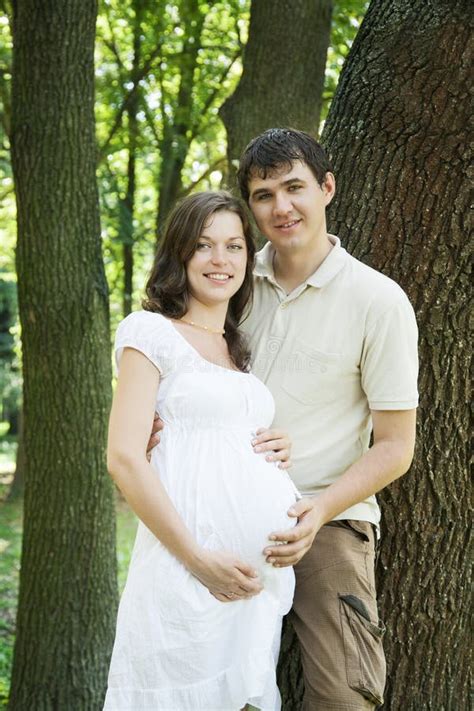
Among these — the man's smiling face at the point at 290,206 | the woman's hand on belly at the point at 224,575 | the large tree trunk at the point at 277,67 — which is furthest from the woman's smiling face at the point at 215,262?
the large tree trunk at the point at 277,67

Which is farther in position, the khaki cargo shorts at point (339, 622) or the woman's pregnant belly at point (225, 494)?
the khaki cargo shorts at point (339, 622)

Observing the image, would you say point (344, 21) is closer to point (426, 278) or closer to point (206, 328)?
point (426, 278)

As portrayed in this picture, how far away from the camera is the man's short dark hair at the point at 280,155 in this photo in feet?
9.18

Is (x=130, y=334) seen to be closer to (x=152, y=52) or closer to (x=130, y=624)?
(x=130, y=624)

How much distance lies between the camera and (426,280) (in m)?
3.12

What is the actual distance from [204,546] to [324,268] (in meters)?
1.00

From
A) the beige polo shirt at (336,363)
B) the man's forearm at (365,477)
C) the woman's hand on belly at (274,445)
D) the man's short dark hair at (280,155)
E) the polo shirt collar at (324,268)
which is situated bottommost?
the man's forearm at (365,477)

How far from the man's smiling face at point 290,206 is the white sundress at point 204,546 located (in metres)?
0.53

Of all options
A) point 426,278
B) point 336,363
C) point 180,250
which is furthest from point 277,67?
point 336,363

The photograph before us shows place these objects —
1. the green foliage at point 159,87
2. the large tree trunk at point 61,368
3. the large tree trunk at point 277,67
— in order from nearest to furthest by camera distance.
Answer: the large tree trunk at point 61,368, the large tree trunk at point 277,67, the green foliage at point 159,87

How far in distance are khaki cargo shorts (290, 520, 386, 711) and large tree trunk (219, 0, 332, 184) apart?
3.63 meters

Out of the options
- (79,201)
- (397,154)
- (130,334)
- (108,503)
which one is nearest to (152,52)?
(79,201)

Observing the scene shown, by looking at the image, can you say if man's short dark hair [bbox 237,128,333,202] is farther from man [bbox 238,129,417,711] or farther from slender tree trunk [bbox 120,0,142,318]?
slender tree trunk [bbox 120,0,142,318]

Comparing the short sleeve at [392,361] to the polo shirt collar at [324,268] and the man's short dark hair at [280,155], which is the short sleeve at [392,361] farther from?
the man's short dark hair at [280,155]
